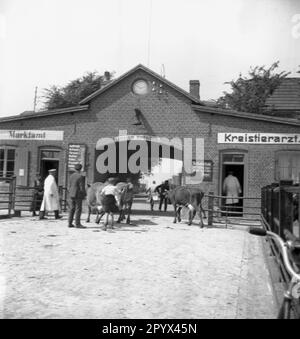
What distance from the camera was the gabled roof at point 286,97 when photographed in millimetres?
29734

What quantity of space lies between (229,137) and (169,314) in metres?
12.7

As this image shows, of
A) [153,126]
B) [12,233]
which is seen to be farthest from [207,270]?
[153,126]

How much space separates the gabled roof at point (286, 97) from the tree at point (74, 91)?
2036 cm

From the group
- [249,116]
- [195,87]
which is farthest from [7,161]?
[195,87]

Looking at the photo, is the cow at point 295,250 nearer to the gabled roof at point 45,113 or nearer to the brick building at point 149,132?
the brick building at point 149,132

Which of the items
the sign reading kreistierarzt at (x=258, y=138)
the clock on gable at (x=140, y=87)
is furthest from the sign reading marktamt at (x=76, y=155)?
the sign reading kreistierarzt at (x=258, y=138)

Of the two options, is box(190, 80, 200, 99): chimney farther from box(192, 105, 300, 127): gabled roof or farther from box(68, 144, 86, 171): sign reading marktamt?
box(68, 144, 86, 171): sign reading marktamt

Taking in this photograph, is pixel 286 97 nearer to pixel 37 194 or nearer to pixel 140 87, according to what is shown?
pixel 140 87

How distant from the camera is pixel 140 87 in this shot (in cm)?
1761

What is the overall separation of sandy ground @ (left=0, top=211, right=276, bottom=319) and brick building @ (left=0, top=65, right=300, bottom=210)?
244 inches

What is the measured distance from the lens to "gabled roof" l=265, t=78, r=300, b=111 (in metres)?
29.7

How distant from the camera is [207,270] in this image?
266 inches

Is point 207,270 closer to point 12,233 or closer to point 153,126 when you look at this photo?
point 12,233

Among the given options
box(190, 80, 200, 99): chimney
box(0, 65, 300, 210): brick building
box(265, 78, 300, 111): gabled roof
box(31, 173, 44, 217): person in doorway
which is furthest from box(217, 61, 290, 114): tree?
box(31, 173, 44, 217): person in doorway
